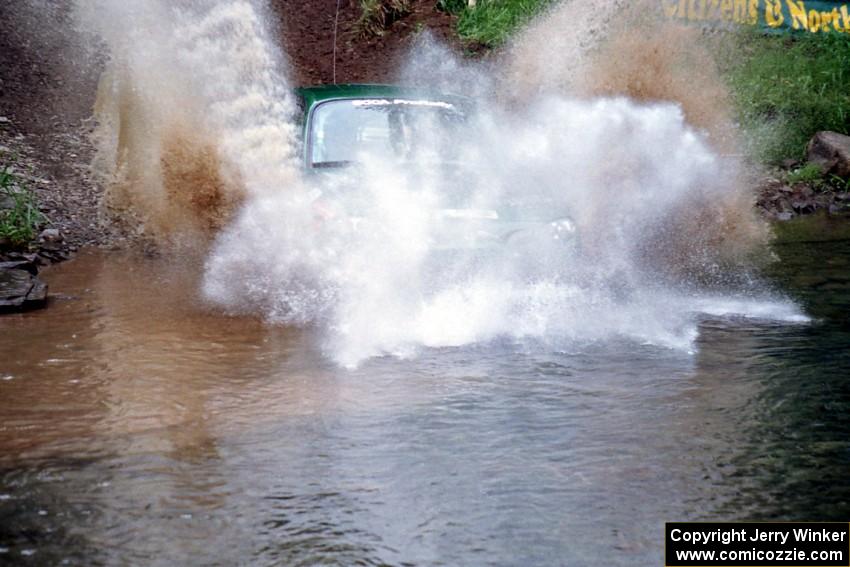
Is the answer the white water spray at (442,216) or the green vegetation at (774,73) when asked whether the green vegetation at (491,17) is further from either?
the white water spray at (442,216)

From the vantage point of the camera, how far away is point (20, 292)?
21.5 feet

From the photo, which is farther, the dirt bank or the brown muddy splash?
the dirt bank

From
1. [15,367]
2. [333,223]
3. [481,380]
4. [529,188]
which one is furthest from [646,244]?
[15,367]

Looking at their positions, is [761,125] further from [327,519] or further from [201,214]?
[327,519]

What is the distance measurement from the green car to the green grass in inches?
286

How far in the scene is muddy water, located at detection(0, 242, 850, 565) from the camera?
127 inches

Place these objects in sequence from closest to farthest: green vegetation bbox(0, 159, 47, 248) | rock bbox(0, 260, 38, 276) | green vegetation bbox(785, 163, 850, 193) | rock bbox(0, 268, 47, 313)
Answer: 1. rock bbox(0, 268, 47, 313)
2. rock bbox(0, 260, 38, 276)
3. green vegetation bbox(0, 159, 47, 248)
4. green vegetation bbox(785, 163, 850, 193)

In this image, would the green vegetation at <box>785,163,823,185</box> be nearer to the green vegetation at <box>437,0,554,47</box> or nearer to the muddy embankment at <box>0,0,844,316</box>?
the muddy embankment at <box>0,0,844,316</box>

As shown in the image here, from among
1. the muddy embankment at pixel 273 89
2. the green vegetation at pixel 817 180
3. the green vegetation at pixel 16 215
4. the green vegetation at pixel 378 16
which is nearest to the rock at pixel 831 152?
the green vegetation at pixel 817 180

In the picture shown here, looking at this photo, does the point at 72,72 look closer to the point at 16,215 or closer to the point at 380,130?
the point at 16,215

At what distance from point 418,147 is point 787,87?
905cm

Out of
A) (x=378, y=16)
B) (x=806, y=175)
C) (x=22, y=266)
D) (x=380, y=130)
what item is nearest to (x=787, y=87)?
(x=806, y=175)

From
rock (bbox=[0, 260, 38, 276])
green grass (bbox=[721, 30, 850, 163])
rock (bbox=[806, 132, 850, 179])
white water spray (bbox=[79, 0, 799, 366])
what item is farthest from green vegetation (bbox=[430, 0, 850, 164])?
rock (bbox=[0, 260, 38, 276])

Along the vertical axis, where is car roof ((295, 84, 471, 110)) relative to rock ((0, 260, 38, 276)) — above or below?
above
